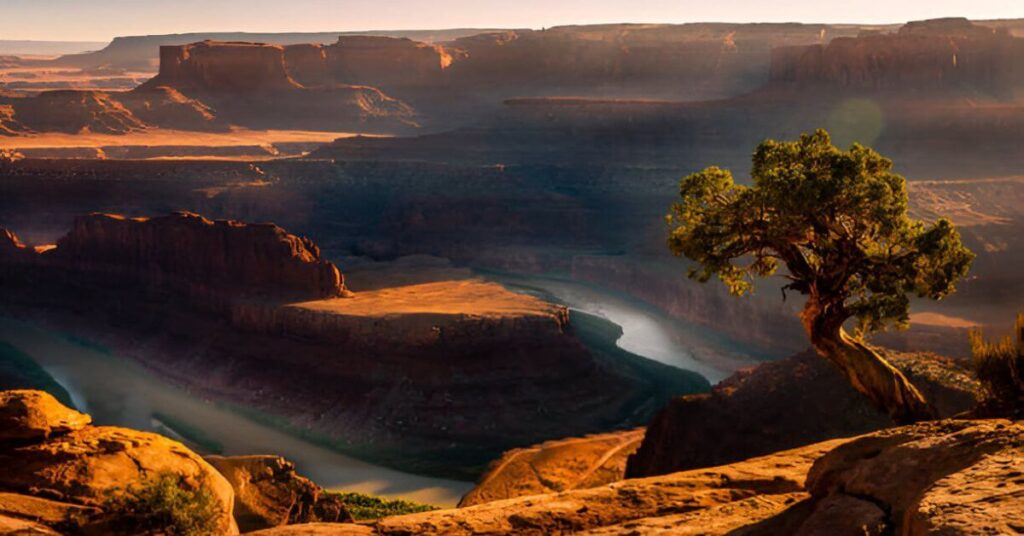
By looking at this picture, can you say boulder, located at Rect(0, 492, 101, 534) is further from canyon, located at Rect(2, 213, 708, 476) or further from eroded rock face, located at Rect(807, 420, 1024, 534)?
canyon, located at Rect(2, 213, 708, 476)

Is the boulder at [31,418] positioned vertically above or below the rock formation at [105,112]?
below

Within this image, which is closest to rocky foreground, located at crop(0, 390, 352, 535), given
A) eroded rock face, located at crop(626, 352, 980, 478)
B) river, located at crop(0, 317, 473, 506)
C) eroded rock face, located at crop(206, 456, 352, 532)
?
eroded rock face, located at crop(206, 456, 352, 532)

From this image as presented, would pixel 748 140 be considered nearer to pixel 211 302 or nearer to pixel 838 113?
pixel 838 113

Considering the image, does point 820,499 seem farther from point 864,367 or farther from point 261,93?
point 261,93

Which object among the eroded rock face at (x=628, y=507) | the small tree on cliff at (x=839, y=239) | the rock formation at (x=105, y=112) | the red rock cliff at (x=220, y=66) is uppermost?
the red rock cliff at (x=220, y=66)

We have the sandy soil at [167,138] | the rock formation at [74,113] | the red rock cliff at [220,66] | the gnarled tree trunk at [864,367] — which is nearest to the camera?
the gnarled tree trunk at [864,367]

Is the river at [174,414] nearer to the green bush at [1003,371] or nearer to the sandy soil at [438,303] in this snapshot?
the sandy soil at [438,303]

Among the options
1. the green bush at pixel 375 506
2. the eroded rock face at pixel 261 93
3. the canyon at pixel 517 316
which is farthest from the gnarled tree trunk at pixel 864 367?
the eroded rock face at pixel 261 93

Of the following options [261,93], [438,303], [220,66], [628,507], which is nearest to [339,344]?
[438,303]
